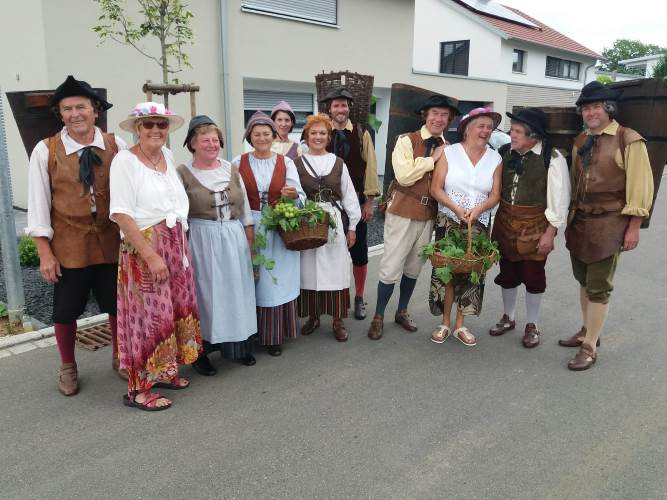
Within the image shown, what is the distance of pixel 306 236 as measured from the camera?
3.93 m

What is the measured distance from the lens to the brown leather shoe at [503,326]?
187 inches

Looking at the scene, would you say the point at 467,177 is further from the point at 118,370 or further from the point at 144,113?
the point at 118,370

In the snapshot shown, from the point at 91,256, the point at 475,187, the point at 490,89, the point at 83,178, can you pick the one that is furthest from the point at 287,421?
the point at 490,89

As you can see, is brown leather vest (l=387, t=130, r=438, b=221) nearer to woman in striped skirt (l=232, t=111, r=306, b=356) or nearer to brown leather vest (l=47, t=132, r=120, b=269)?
woman in striped skirt (l=232, t=111, r=306, b=356)

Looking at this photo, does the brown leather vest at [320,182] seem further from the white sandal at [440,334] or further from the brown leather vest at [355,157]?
the white sandal at [440,334]

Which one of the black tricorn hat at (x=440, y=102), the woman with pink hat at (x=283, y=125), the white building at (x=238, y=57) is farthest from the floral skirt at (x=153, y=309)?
the white building at (x=238, y=57)

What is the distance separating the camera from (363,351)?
4402 millimetres

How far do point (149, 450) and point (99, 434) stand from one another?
15.0 inches

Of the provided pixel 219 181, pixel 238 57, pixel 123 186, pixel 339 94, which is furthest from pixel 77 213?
pixel 238 57

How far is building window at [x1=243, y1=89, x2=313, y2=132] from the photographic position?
450 inches

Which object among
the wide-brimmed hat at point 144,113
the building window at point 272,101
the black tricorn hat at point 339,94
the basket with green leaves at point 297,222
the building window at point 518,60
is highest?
the building window at point 518,60

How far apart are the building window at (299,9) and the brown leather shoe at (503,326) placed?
8.28 metres

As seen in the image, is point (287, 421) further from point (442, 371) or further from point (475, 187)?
point (475, 187)

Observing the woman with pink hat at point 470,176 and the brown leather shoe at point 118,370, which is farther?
the woman with pink hat at point 470,176
